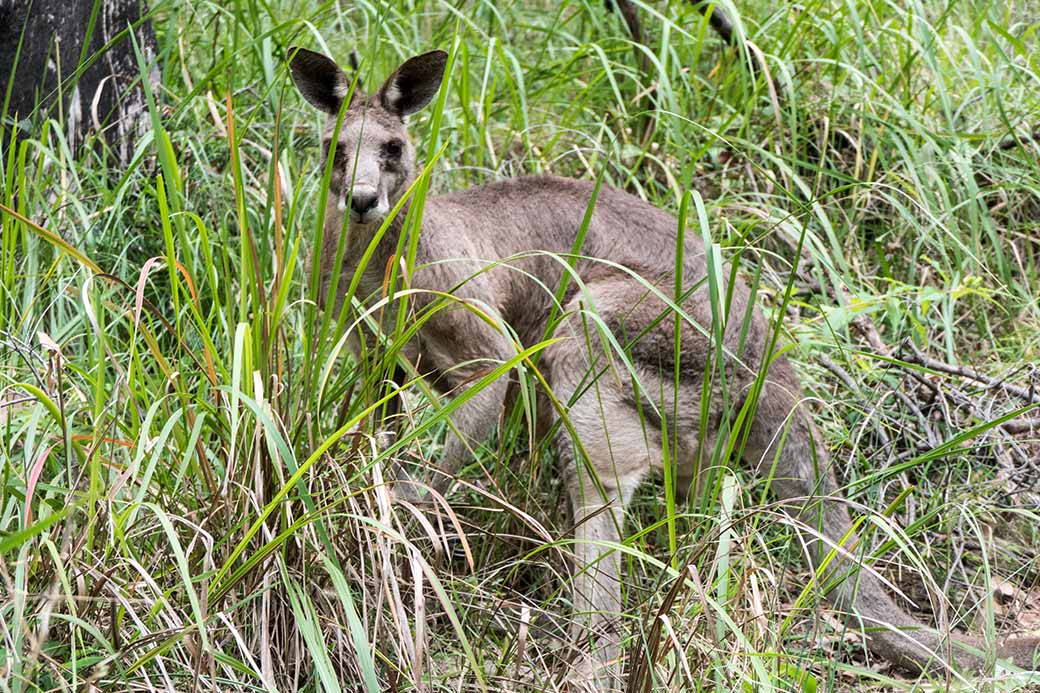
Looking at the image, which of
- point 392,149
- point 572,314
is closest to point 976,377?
point 572,314

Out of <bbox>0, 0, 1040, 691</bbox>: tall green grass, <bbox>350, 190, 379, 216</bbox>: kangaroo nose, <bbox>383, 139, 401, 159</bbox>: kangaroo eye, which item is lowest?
<bbox>0, 0, 1040, 691</bbox>: tall green grass

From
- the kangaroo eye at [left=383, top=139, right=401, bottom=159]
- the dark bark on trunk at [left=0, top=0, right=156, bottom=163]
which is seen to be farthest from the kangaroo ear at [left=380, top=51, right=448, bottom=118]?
the dark bark on trunk at [left=0, top=0, right=156, bottom=163]

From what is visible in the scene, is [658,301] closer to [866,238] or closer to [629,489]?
[629,489]

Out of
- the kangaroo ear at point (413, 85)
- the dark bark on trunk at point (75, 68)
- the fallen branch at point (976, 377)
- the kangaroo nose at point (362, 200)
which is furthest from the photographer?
the dark bark on trunk at point (75, 68)

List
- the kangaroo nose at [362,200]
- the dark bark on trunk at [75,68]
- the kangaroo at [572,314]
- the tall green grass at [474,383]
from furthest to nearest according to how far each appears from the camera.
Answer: the dark bark on trunk at [75,68] → the kangaroo at [572,314] → the kangaroo nose at [362,200] → the tall green grass at [474,383]

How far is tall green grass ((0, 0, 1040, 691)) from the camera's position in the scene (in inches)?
95.7

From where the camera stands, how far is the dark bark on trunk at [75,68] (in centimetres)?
395

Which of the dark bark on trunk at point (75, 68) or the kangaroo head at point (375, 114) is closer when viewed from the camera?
the kangaroo head at point (375, 114)

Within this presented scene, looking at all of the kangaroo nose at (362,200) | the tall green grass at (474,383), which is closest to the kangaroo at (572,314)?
the kangaroo nose at (362,200)

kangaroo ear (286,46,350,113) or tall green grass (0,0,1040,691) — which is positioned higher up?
kangaroo ear (286,46,350,113)

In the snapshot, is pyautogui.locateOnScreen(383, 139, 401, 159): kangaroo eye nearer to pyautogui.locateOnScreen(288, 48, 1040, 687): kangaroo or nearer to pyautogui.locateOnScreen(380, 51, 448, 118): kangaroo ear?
pyautogui.locateOnScreen(288, 48, 1040, 687): kangaroo

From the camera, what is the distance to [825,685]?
275cm

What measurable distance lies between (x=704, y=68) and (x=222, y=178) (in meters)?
2.27

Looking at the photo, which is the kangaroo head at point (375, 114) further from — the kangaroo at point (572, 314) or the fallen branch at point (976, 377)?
the fallen branch at point (976, 377)
